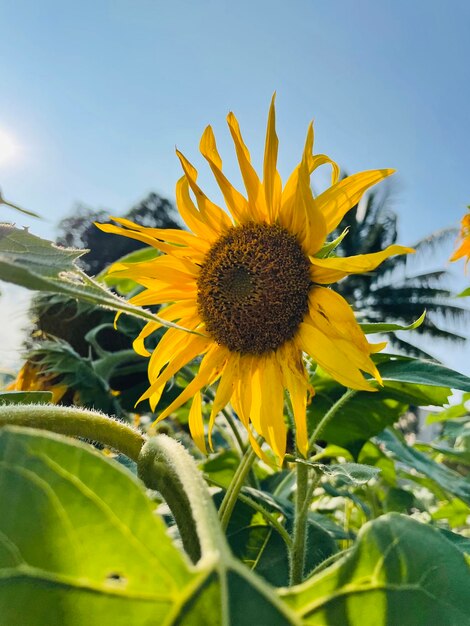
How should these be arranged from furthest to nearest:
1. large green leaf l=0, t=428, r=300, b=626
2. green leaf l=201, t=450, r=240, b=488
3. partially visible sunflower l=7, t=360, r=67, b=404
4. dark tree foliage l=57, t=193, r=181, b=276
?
dark tree foliage l=57, t=193, r=181, b=276
partially visible sunflower l=7, t=360, r=67, b=404
green leaf l=201, t=450, r=240, b=488
large green leaf l=0, t=428, r=300, b=626

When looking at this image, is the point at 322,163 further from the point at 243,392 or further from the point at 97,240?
the point at 97,240

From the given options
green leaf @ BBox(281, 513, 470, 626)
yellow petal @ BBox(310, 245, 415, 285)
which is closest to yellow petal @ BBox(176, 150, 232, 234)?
yellow petal @ BBox(310, 245, 415, 285)

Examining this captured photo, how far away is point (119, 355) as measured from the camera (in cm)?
137

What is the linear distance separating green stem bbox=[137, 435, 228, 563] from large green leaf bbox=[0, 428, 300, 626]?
1 centimetres

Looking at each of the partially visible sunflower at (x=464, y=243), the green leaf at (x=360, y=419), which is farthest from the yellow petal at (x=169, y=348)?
the partially visible sunflower at (x=464, y=243)

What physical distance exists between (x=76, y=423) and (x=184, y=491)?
0.11 m

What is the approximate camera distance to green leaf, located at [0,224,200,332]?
0.27 metres

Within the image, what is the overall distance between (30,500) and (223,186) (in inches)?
28.1

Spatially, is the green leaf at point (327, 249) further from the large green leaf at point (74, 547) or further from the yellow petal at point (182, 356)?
the large green leaf at point (74, 547)

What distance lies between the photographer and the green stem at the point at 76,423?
1.13 feet

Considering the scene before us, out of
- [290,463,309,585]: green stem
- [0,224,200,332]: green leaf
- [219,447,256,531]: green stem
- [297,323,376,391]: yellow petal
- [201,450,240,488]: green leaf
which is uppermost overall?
[0,224,200,332]: green leaf

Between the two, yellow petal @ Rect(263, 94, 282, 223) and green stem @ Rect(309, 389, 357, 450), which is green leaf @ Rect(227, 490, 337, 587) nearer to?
green stem @ Rect(309, 389, 357, 450)

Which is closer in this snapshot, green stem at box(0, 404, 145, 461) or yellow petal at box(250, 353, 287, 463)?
green stem at box(0, 404, 145, 461)

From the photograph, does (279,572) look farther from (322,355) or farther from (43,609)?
(43,609)
